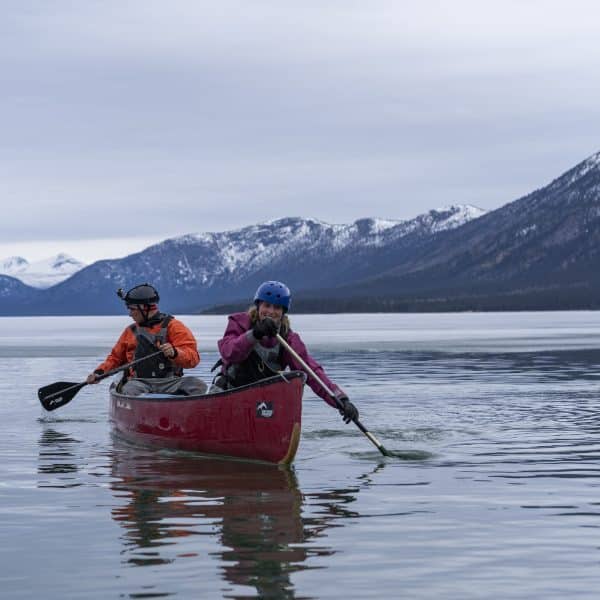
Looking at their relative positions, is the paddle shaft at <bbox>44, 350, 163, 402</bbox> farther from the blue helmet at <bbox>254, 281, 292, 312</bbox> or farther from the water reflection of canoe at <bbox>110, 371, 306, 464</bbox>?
the blue helmet at <bbox>254, 281, 292, 312</bbox>

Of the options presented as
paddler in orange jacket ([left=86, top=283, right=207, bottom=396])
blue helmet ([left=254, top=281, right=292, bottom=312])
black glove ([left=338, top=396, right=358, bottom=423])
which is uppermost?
blue helmet ([left=254, top=281, right=292, bottom=312])

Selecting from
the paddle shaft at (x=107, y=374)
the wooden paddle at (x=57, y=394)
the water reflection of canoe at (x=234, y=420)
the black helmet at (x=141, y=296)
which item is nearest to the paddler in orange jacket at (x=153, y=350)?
the black helmet at (x=141, y=296)

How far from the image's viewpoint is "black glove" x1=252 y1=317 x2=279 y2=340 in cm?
1780

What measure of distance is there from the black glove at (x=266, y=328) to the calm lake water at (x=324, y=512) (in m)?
2.16

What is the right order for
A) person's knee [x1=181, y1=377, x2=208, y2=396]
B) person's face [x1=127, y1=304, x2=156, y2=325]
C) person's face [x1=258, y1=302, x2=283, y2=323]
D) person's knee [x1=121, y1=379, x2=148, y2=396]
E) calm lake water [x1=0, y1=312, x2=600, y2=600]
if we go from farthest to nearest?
1. person's knee [x1=121, y1=379, x2=148, y2=396]
2. person's knee [x1=181, y1=377, x2=208, y2=396]
3. person's face [x1=127, y1=304, x2=156, y2=325]
4. person's face [x1=258, y1=302, x2=283, y2=323]
5. calm lake water [x1=0, y1=312, x2=600, y2=600]

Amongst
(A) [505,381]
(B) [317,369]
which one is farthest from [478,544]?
(A) [505,381]

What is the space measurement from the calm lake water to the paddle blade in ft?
1.61

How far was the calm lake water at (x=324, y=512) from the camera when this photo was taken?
11234 mm

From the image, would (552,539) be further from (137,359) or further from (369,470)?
(137,359)

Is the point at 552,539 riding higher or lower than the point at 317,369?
lower

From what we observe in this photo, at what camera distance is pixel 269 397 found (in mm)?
18578

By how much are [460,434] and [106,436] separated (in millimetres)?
7291

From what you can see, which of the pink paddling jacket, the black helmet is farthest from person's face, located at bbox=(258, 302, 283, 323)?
the black helmet

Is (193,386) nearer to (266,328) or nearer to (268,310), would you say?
(268,310)
